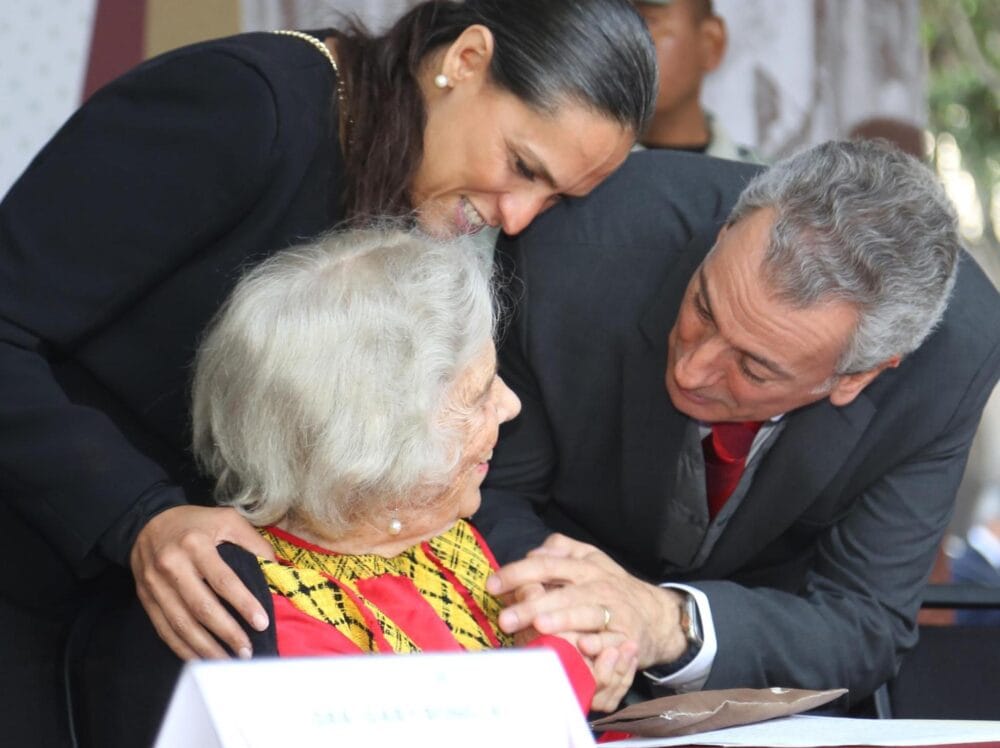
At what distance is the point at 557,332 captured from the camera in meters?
2.52

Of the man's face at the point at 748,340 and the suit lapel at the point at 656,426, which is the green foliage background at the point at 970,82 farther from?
the man's face at the point at 748,340

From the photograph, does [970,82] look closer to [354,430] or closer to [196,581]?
[354,430]

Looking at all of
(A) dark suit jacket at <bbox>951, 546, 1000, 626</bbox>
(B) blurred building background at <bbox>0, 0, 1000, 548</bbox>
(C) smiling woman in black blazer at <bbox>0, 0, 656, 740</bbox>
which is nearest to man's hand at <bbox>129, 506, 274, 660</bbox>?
(C) smiling woman in black blazer at <bbox>0, 0, 656, 740</bbox>

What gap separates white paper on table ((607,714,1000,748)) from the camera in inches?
63.2

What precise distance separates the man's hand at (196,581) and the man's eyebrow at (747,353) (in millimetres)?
896

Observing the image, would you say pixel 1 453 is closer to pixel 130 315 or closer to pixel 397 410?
pixel 130 315

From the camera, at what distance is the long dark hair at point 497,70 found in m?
2.05

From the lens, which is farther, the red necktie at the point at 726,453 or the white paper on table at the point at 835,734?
the red necktie at the point at 726,453

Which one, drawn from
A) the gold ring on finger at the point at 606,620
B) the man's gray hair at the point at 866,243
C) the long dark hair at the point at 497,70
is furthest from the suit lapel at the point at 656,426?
the gold ring on finger at the point at 606,620

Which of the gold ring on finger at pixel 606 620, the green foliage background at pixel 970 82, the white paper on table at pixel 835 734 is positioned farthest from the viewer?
the green foliage background at pixel 970 82

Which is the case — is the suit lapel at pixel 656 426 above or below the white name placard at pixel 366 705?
below

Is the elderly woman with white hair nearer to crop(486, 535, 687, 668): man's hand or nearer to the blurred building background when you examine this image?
crop(486, 535, 687, 668): man's hand

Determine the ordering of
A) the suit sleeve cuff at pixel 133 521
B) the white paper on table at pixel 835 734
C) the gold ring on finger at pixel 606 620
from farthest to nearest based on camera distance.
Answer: the gold ring on finger at pixel 606 620 → the suit sleeve cuff at pixel 133 521 → the white paper on table at pixel 835 734

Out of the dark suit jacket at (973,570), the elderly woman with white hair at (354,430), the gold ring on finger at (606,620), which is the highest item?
the elderly woman with white hair at (354,430)
